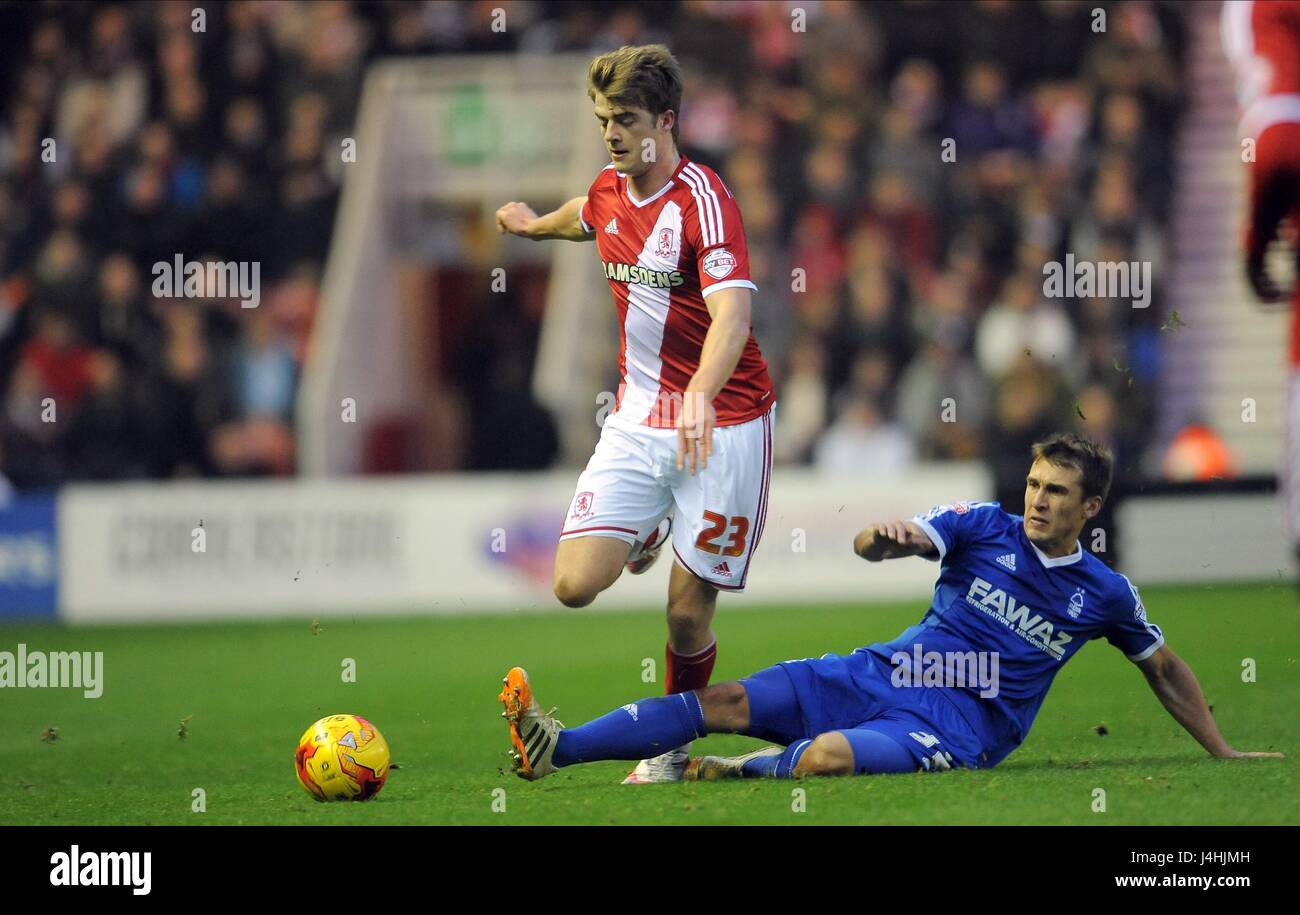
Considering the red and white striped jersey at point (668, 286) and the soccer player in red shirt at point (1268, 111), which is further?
the red and white striped jersey at point (668, 286)

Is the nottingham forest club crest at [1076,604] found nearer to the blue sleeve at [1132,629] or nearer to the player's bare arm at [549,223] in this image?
the blue sleeve at [1132,629]

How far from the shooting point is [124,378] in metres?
16.5

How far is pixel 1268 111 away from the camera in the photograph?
10.7 feet

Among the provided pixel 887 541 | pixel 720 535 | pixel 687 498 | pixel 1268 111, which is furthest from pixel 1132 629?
pixel 1268 111

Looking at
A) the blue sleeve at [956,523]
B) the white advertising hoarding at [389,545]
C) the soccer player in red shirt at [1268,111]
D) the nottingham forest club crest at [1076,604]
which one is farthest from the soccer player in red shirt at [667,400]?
the white advertising hoarding at [389,545]

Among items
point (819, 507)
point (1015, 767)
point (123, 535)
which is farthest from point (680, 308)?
point (123, 535)

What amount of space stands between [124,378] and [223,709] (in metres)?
7.46

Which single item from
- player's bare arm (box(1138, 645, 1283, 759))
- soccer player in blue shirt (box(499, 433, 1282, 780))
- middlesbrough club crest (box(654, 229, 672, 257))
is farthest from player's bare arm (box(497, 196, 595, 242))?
player's bare arm (box(1138, 645, 1283, 759))

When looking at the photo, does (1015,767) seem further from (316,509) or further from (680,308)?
(316,509)

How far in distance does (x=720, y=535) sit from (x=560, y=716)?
93.2 inches

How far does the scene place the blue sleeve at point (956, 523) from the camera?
21.0ft

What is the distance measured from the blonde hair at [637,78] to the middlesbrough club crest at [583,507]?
1.35m

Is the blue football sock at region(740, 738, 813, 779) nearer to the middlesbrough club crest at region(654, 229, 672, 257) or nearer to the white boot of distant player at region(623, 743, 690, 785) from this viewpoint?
the white boot of distant player at region(623, 743, 690, 785)

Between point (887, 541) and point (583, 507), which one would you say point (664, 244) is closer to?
point (583, 507)
